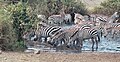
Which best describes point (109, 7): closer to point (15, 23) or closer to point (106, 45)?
point (106, 45)

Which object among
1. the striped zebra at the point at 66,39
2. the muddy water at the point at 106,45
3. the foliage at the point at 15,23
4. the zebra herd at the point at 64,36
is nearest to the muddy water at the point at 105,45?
the muddy water at the point at 106,45

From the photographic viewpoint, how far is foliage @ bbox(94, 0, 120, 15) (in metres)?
26.1

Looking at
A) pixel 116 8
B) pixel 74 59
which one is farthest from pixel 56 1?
pixel 74 59

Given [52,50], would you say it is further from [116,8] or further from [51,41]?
[116,8]

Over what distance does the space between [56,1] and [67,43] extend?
11101 millimetres

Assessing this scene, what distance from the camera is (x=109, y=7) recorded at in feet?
86.8

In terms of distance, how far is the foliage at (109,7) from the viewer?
26.1 meters

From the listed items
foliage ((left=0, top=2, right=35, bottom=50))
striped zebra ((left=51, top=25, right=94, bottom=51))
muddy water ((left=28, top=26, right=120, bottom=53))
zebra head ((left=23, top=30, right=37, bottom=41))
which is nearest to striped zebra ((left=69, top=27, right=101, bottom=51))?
striped zebra ((left=51, top=25, right=94, bottom=51))

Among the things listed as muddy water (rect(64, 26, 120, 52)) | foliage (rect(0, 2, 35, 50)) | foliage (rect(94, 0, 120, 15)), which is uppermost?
foliage (rect(0, 2, 35, 50))

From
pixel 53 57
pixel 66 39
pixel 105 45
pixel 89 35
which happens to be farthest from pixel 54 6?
pixel 53 57

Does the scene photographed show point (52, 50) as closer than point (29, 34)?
Yes

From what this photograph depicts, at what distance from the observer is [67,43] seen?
13.9m

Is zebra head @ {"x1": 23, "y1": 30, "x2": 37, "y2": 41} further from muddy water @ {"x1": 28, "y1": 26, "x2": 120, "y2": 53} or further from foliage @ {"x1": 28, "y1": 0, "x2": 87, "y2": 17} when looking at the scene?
foliage @ {"x1": 28, "y1": 0, "x2": 87, "y2": 17}

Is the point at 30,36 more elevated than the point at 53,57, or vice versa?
the point at 30,36
